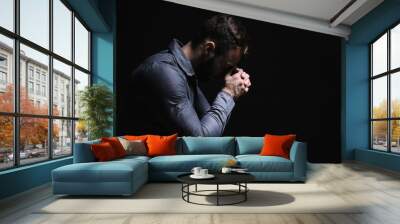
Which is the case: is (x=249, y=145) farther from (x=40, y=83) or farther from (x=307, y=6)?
(x=40, y=83)

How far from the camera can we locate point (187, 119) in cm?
→ 806

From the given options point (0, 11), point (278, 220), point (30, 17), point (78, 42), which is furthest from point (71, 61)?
point (278, 220)

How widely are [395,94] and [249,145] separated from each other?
3529mm

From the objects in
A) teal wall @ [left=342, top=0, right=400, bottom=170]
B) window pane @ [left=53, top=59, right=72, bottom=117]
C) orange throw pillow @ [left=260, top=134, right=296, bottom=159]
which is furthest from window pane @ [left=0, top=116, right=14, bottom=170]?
teal wall @ [left=342, top=0, right=400, bottom=170]

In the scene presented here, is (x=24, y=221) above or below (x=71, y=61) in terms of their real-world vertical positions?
below

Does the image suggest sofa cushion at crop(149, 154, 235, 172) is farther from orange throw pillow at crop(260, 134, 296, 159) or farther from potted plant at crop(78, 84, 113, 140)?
potted plant at crop(78, 84, 113, 140)

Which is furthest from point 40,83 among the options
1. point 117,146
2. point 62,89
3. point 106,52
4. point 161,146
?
point 106,52

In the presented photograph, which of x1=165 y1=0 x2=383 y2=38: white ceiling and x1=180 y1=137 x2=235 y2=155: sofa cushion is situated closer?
x1=180 y1=137 x2=235 y2=155: sofa cushion

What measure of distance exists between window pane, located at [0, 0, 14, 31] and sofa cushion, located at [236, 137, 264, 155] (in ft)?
13.4

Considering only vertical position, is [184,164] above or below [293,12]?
below

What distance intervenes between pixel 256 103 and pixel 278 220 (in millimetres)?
5107

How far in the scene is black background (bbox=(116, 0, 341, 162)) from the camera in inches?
332

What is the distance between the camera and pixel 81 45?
781 centimetres

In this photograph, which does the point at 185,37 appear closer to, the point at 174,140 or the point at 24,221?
the point at 174,140
